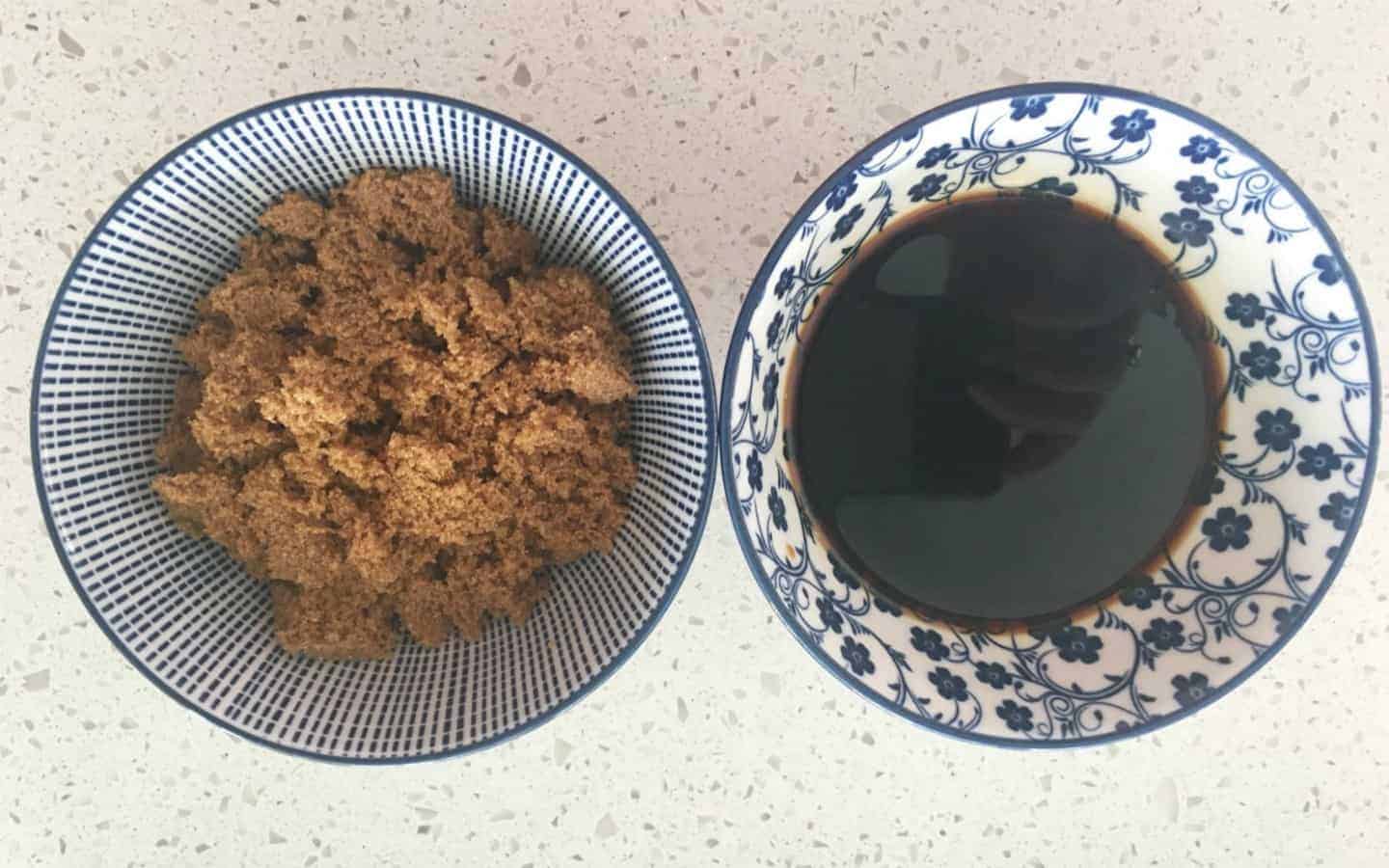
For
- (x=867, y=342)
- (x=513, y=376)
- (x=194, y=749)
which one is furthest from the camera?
(x=194, y=749)

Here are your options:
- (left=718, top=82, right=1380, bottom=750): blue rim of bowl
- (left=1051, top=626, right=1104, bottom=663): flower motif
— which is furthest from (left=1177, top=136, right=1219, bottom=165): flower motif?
(left=1051, top=626, right=1104, bottom=663): flower motif

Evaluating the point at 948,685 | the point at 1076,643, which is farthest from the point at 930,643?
the point at 1076,643

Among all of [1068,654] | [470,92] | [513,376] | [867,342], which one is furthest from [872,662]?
[470,92]

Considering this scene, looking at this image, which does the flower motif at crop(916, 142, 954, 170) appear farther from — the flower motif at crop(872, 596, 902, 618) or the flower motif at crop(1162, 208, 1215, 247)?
the flower motif at crop(872, 596, 902, 618)

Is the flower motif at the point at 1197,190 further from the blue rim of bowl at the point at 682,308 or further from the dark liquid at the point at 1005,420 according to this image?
the blue rim of bowl at the point at 682,308

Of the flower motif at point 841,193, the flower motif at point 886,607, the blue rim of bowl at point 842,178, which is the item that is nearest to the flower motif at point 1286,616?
the blue rim of bowl at point 842,178

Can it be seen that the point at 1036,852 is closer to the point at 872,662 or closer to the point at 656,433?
the point at 872,662
